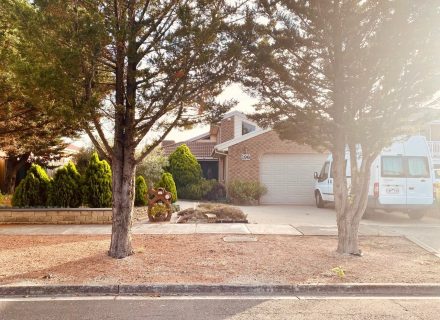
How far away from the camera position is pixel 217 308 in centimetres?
533

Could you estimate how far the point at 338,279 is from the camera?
21.4ft

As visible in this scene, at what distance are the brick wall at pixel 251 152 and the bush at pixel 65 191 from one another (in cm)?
860

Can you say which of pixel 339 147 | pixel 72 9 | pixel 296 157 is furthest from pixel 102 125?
pixel 296 157

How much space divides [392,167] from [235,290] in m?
9.02

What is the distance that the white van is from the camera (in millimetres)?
13078

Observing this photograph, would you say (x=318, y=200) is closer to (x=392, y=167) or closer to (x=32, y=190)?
(x=392, y=167)

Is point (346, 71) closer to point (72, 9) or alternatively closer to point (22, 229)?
point (72, 9)

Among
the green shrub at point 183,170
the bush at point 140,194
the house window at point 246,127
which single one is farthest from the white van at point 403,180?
the house window at point 246,127

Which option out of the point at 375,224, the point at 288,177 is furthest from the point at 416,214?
the point at 288,177

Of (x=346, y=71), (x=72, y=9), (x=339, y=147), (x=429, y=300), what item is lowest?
(x=429, y=300)

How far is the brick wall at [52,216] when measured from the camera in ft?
38.6

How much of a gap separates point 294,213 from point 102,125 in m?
9.38

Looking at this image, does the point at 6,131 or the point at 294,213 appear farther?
the point at 294,213

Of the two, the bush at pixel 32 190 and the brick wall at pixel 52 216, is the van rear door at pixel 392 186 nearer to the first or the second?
the brick wall at pixel 52 216
